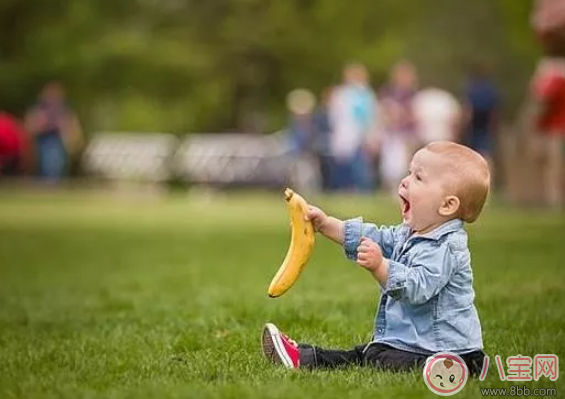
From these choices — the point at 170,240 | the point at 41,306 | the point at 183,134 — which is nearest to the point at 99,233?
the point at 170,240

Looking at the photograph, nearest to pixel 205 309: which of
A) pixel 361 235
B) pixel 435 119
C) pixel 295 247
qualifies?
pixel 295 247

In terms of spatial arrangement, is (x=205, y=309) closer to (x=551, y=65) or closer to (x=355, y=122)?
(x=551, y=65)

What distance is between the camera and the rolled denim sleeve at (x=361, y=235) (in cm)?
593

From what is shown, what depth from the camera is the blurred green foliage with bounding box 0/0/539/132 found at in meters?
42.3

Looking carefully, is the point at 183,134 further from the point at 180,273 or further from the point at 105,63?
the point at 180,273

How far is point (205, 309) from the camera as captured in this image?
883cm

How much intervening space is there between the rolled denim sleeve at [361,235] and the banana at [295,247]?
0.15m

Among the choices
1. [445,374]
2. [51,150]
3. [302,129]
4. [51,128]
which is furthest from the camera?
[302,129]

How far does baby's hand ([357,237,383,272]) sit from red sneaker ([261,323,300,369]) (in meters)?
0.64

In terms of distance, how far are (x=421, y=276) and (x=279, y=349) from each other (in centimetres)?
74

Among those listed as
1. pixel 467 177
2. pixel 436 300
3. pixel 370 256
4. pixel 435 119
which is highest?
pixel 467 177

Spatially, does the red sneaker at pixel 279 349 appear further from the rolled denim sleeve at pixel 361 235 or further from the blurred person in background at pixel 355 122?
the blurred person in background at pixel 355 122

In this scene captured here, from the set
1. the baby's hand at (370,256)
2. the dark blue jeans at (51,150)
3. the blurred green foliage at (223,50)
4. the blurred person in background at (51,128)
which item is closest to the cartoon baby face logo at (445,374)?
the baby's hand at (370,256)

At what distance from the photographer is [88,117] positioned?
1925 inches
